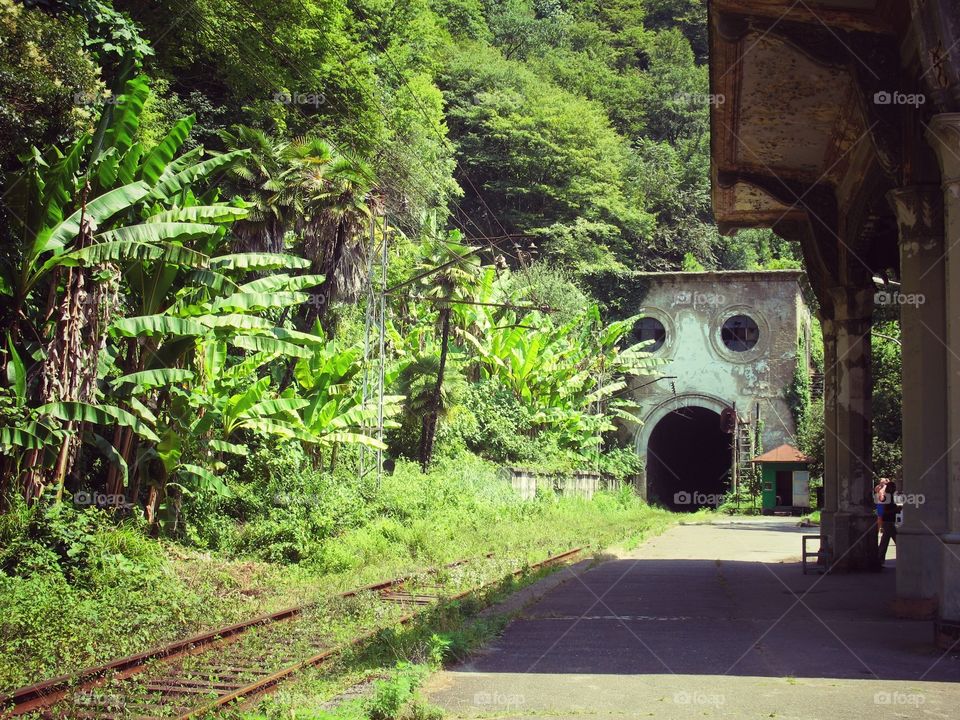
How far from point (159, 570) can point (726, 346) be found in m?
30.6

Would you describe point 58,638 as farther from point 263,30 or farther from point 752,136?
point 263,30

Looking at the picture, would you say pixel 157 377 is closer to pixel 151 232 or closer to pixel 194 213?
pixel 151 232

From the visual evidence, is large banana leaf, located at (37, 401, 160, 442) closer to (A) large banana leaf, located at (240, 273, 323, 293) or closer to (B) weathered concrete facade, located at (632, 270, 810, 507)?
(A) large banana leaf, located at (240, 273, 323, 293)

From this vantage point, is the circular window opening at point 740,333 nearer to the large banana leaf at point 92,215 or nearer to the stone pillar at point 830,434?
the stone pillar at point 830,434

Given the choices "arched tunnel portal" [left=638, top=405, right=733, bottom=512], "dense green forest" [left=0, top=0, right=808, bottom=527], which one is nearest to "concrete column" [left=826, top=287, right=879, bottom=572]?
"dense green forest" [left=0, top=0, right=808, bottom=527]

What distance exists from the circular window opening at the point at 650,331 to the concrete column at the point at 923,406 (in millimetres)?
30016

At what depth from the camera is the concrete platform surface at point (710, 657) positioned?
654cm

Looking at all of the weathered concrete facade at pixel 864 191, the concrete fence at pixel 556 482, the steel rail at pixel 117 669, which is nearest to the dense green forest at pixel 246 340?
the steel rail at pixel 117 669

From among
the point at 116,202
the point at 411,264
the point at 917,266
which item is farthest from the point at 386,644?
the point at 411,264

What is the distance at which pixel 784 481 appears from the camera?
38.0 metres

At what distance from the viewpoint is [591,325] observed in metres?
40.2

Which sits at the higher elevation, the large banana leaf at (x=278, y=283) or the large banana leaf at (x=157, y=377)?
the large banana leaf at (x=278, y=283)

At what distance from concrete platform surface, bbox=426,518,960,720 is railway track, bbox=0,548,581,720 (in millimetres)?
1387

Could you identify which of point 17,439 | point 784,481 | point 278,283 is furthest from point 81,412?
point 784,481
